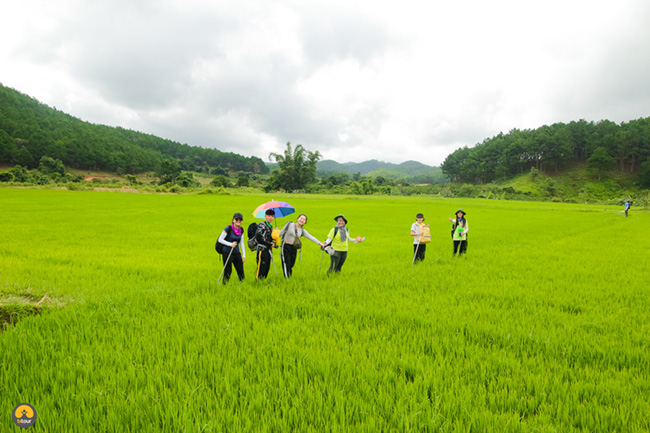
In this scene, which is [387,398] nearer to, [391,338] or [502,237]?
[391,338]

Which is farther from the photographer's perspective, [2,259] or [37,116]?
[37,116]

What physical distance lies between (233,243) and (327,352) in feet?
10.9

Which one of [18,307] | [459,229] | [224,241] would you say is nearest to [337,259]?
[224,241]

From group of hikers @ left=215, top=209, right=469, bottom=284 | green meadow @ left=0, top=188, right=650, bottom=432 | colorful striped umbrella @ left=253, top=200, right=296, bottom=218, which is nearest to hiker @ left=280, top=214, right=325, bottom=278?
group of hikers @ left=215, top=209, right=469, bottom=284

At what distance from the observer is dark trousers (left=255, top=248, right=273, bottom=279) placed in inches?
256

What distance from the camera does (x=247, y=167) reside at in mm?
150625

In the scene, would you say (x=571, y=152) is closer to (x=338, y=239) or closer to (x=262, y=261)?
(x=338, y=239)

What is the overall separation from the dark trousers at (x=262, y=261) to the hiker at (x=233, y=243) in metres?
0.37

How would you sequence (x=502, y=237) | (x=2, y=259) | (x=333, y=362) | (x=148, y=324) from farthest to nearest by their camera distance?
(x=502, y=237) < (x=2, y=259) < (x=148, y=324) < (x=333, y=362)

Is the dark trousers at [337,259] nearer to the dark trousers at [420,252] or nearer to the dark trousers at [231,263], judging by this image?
the dark trousers at [231,263]

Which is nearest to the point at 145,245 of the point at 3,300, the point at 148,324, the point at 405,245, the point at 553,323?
the point at 3,300

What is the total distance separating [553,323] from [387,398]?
349 cm

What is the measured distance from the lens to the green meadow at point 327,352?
8.29ft

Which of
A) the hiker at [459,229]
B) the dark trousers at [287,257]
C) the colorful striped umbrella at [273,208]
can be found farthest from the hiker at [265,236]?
the hiker at [459,229]
